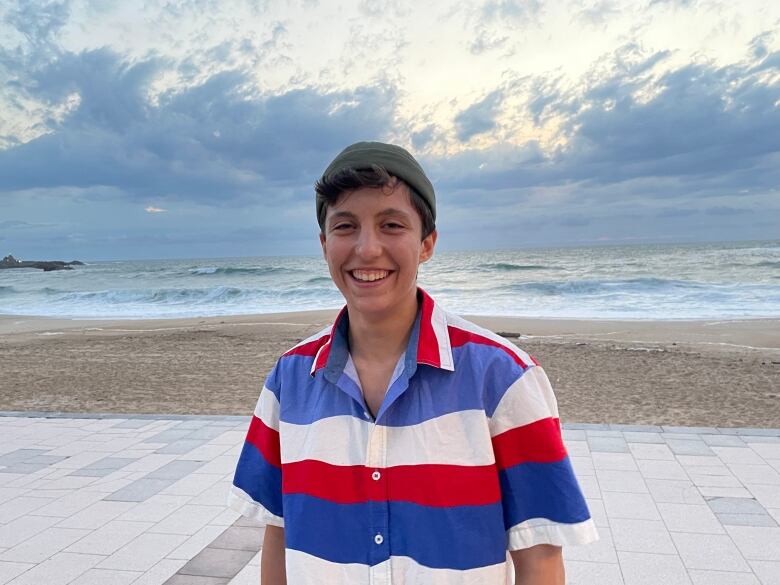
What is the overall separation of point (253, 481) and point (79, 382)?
9769mm

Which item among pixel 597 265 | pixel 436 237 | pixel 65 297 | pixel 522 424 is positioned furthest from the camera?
pixel 597 265

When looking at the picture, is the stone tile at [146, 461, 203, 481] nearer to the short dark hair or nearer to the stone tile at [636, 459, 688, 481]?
the stone tile at [636, 459, 688, 481]

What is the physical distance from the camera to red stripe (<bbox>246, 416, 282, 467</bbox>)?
1516mm

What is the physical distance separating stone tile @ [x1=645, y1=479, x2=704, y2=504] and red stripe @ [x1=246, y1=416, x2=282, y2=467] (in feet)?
12.6

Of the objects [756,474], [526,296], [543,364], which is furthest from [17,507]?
[526,296]

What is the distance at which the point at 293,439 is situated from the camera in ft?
4.65

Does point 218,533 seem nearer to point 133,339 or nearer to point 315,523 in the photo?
point 315,523

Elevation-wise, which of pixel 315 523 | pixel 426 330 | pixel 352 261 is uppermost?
pixel 352 261

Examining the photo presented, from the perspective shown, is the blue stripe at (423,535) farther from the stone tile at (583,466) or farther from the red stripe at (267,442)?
the stone tile at (583,466)

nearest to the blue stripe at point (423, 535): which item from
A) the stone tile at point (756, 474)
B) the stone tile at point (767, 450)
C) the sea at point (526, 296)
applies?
the stone tile at point (756, 474)

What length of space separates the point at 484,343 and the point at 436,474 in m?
0.29

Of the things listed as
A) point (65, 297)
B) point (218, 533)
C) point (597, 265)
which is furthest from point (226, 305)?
point (597, 265)

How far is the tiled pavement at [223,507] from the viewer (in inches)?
142

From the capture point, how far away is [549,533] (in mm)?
1249
